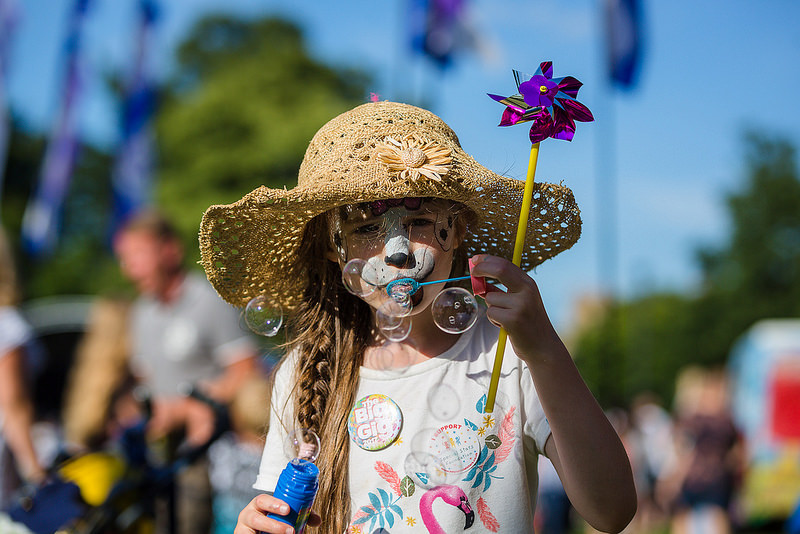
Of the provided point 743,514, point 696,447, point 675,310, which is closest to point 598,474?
point 696,447

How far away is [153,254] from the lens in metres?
4.71

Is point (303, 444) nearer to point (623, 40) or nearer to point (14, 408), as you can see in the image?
point (14, 408)

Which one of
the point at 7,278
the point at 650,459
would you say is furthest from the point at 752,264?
the point at 7,278

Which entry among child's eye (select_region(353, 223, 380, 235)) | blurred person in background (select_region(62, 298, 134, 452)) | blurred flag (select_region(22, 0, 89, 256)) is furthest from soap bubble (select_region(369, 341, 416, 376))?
blurred flag (select_region(22, 0, 89, 256))

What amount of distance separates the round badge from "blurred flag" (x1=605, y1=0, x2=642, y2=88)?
6.60m

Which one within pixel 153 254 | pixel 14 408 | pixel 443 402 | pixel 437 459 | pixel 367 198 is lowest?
pixel 14 408

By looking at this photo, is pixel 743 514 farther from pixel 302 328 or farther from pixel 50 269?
pixel 50 269

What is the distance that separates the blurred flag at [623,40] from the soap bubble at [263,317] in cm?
639

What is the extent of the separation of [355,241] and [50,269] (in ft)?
76.0

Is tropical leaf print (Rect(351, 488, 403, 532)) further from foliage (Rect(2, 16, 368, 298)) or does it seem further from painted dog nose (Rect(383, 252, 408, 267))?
foliage (Rect(2, 16, 368, 298))

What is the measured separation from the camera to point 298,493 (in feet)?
5.29

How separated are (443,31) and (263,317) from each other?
23.1ft

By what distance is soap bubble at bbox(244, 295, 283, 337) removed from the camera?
6.91ft

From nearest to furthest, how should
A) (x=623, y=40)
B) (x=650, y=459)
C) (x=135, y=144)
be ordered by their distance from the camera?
1. (x=623, y=40)
2. (x=650, y=459)
3. (x=135, y=144)
